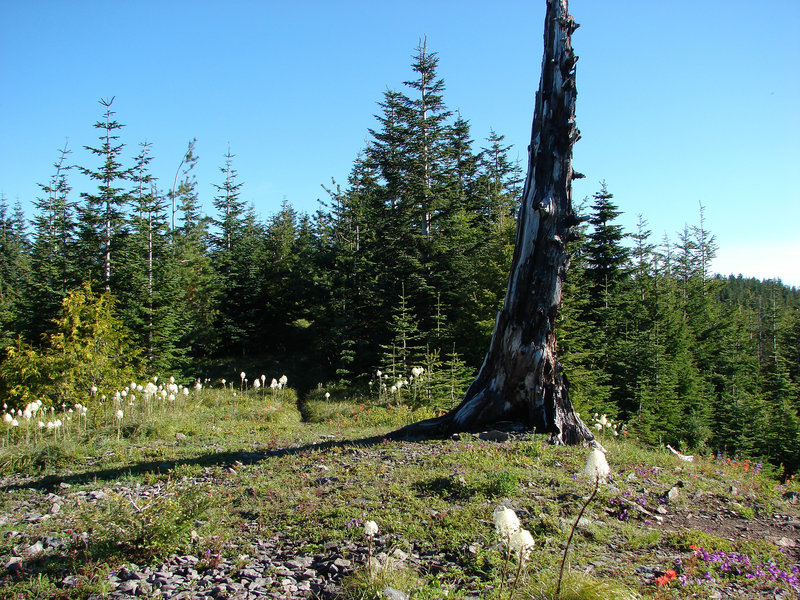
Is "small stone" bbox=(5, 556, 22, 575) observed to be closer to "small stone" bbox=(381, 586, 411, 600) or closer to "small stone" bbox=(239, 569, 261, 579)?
"small stone" bbox=(239, 569, 261, 579)

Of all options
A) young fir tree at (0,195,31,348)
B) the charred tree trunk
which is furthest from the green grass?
young fir tree at (0,195,31,348)

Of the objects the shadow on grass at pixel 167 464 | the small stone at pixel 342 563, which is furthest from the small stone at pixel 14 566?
the shadow on grass at pixel 167 464

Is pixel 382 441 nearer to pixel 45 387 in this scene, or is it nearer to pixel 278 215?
pixel 45 387

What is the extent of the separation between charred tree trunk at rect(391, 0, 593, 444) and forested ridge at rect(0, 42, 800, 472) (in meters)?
6.10

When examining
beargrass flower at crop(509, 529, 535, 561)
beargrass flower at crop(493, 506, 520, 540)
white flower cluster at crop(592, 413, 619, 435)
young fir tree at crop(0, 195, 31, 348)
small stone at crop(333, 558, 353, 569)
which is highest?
young fir tree at crop(0, 195, 31, 348)

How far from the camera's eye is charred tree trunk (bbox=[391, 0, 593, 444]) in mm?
7891

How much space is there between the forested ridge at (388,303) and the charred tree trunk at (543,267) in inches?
240

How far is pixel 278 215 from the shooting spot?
3969 centimetres

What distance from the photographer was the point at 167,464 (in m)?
7.55

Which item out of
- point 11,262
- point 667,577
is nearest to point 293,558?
point 667,577

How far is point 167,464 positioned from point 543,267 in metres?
6.81

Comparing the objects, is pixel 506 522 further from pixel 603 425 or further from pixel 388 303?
pixel 388 303

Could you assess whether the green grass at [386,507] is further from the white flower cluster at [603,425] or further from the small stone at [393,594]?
the white flower cluster at [603,425]

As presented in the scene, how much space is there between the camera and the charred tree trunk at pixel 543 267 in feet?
25.9
